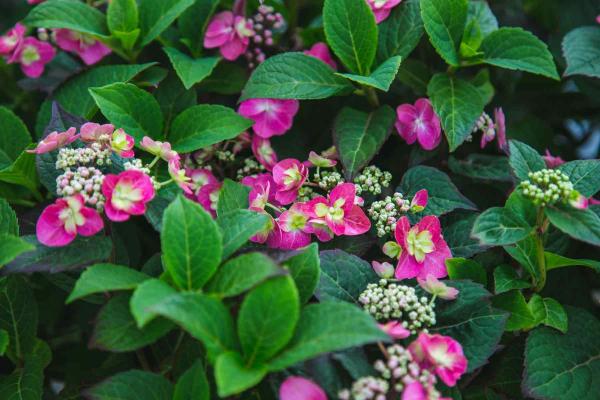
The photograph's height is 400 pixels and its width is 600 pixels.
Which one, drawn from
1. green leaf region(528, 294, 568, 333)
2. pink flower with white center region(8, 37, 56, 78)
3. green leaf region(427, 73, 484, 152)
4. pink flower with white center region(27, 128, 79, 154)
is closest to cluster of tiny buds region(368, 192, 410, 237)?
green leaf region(427, 73, 484, 152)

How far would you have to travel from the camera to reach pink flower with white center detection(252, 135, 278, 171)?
1.16 metres

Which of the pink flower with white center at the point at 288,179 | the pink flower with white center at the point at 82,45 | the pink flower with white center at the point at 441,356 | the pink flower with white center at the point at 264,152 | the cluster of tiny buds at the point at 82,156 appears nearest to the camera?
the pink flower with white center at the point at 441,356

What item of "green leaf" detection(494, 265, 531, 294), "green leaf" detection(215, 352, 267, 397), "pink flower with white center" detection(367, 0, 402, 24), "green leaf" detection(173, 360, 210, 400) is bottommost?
"green leaf" detection(173, 360, 210, 400)

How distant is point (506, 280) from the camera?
0.99 meters

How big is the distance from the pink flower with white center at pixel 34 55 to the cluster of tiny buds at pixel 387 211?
0.72m

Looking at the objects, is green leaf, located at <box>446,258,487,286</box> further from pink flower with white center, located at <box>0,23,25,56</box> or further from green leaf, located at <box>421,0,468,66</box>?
pink flower with white center, located at <box>0,23,25,56</box>

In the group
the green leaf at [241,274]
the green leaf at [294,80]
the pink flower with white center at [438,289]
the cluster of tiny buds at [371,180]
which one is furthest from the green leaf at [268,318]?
the green leaf at [294,80]

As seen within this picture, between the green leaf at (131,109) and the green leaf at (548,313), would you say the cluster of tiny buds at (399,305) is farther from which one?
the green leaf at (131,109)

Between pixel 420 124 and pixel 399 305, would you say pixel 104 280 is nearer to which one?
pixel 399 305

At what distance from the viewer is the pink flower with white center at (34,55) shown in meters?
1.33

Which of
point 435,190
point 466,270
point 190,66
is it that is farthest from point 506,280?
point 190,66

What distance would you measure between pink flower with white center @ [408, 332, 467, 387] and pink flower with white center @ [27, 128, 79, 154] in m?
0.54

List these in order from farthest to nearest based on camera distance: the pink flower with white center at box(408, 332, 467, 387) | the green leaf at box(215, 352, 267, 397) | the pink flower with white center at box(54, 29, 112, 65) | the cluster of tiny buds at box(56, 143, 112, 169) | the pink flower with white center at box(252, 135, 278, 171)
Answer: the pink flower with white center at box(54, 29, 112, 65)
the pink flower with white center at box(252, 135, 278, 171)
the cluster of tiny buds at box(56, 143, 112, 169)
the pink flower with white center at box(408, 332, 467, 387)
the green leaf at box(215, 352, 267, 397)

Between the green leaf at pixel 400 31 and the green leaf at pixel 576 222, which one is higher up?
the green leaf at pixel 400 31
